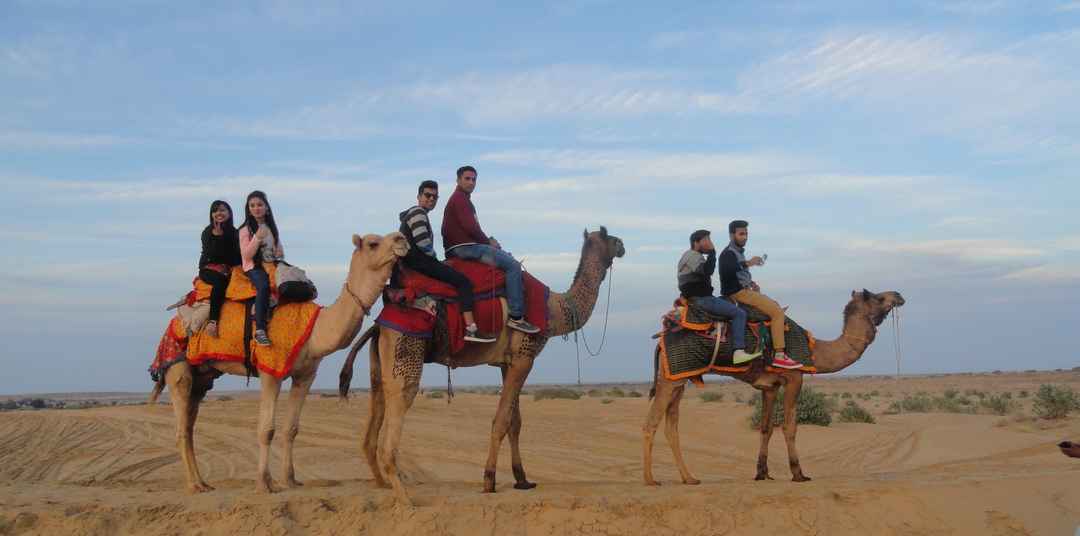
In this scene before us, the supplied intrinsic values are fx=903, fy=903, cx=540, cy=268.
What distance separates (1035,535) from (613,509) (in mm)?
4249

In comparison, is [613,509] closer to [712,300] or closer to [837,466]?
[712,300]

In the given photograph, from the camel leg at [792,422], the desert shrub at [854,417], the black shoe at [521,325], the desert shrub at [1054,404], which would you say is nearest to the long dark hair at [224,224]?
the black shoe at [521,325]

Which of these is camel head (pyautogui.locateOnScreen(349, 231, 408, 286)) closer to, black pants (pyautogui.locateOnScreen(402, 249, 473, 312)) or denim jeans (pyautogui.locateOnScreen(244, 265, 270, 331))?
black pants (pyautogui.locateOnScreen(402, 249, 473, 312))

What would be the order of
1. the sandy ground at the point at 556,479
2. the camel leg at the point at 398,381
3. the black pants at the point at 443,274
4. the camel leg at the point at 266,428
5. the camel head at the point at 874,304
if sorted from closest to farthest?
the sandy ground at the point at 556,479 < the camel leg at the point at 398,381 < the camel leg at the point at 266,428 < the black pants at the point at 443,274 < the camel head at the point at 874,304

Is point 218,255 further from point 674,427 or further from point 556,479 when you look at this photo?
point 556,479

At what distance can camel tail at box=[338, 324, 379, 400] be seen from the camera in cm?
982

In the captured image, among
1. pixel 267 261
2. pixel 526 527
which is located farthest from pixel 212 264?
pixel 526 527

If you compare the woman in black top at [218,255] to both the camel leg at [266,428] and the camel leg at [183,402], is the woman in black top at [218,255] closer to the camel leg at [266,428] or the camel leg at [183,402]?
the camel leg at [183,402]

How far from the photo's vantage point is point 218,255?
32.9 feet

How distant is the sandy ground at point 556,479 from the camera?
8.27m

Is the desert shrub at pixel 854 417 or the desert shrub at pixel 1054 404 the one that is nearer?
the desert shrub at pixel 1054 404

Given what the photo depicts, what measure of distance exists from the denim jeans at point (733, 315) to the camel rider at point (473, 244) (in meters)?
2.41

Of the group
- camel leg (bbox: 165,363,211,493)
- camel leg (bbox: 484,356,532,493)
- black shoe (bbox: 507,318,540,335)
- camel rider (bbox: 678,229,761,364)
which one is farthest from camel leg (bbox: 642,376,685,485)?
camel leg (bbox: 165,363,211,493)

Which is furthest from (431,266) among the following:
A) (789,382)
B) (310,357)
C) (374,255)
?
(789,382)
